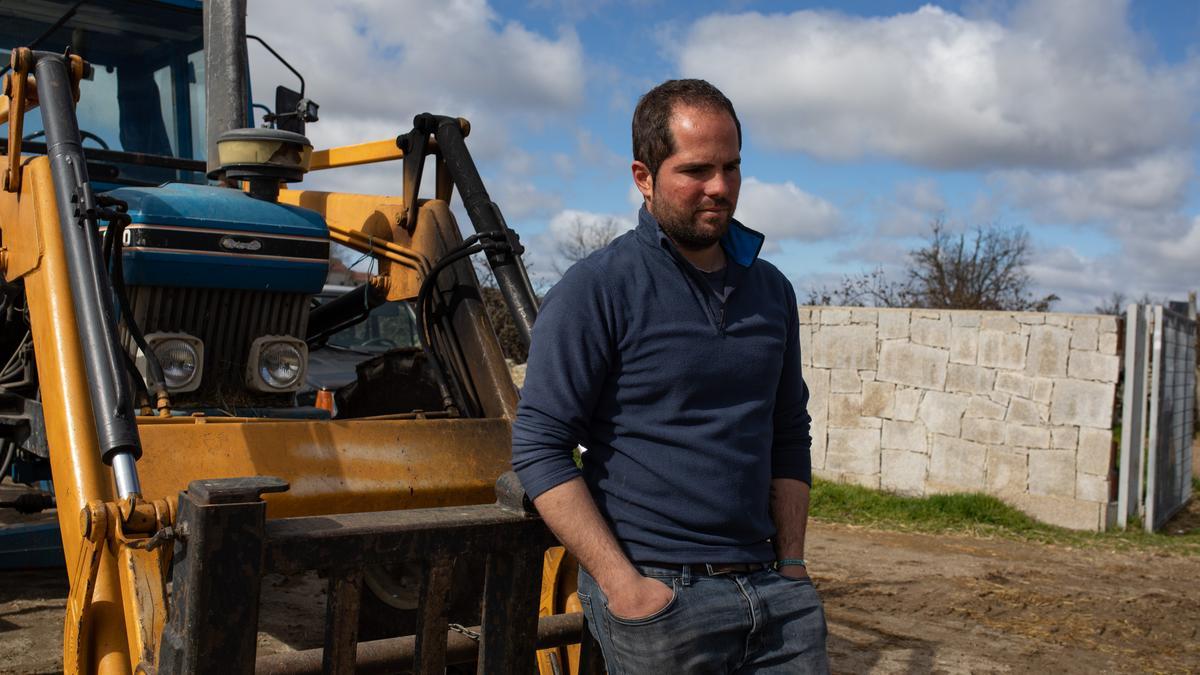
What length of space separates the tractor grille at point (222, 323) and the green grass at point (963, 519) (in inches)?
233

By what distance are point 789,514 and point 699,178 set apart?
0.72 m

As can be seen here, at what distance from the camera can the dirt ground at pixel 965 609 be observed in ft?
16.9


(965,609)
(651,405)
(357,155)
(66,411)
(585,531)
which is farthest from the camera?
(965,609)

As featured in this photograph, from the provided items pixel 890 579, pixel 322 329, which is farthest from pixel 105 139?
pixel 890 579

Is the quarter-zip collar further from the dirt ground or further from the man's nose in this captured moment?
the dirt ground

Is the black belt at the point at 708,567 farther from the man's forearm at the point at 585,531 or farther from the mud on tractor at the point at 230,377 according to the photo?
the mud on tractor at the point at 230,377

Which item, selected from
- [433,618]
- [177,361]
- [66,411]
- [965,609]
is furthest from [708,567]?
[965,609]

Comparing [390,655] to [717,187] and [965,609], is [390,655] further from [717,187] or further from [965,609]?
[965,609]

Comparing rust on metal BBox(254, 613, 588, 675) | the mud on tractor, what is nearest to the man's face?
the mud on tractor

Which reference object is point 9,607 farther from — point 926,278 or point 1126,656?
point 926,278

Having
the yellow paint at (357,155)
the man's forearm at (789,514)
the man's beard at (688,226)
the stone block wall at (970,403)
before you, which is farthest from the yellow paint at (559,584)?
the stone block wall at (970,403)

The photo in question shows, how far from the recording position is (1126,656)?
18.4ft

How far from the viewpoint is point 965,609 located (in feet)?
20.9

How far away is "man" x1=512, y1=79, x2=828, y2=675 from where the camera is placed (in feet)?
7.09
